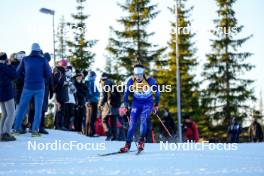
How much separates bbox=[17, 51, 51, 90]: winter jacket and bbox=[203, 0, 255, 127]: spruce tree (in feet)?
87.5

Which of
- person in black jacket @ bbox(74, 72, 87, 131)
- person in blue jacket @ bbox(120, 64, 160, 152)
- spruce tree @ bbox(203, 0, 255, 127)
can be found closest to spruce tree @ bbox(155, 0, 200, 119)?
spruce tree @ bbox(203, 0, 255, 127)

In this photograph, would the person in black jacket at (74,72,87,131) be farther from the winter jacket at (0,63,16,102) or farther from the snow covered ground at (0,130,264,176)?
the winter jacket at (0,63,16,102)

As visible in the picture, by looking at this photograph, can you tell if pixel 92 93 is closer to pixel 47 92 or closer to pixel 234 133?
pixel 47 92

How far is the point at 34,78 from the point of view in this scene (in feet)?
42.9

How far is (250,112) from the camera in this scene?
1534 inches

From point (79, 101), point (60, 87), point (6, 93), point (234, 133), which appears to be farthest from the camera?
point (234, 133)

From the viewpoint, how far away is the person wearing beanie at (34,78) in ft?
42.8

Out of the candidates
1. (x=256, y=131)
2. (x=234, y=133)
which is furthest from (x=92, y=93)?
(x=256, y=131)

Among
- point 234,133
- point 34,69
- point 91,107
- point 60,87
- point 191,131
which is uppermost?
point 34,69

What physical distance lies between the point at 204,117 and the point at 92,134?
24.5m

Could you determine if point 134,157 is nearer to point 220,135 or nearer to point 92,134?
point 92,134

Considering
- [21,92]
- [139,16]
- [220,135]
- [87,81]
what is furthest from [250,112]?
[21,92]

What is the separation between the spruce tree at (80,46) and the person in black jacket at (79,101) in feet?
82.3

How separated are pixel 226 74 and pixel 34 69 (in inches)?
1099
